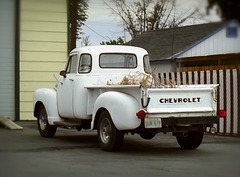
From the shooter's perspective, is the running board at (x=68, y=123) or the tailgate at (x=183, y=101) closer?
the tailgate at (x=183, y=101)

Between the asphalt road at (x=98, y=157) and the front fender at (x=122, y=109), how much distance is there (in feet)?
1.69

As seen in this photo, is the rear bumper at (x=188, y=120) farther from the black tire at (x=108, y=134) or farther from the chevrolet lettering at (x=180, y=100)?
the black tire at (x=108, y=134)

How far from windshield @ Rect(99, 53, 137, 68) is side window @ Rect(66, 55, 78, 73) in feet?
1.79

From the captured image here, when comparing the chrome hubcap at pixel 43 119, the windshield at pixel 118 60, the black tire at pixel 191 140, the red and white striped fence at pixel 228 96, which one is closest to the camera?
the black tire at pixel 191 140

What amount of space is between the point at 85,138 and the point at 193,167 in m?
4.63

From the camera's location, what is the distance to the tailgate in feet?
23.9

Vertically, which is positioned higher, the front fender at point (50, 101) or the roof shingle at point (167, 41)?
the roof shingle at point (167, 41)

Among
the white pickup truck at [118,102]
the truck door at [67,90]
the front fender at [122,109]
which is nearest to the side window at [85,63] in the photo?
the white pickup truck at [118,102]

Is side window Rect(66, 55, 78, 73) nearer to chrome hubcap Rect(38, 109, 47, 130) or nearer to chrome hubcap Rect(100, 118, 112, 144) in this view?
chrome hubcap Rect(38, 109, 47, 130)

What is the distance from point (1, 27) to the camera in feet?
9.67

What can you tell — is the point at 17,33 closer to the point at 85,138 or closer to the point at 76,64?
the point at 76,64

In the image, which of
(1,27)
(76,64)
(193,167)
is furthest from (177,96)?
(1,27)

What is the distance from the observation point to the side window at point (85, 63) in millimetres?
9146

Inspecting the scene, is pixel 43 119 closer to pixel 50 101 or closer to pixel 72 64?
pixel 50 101
